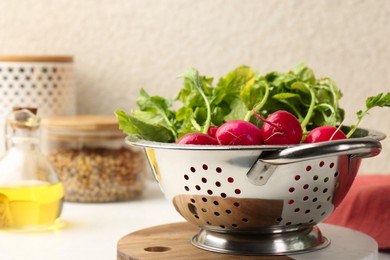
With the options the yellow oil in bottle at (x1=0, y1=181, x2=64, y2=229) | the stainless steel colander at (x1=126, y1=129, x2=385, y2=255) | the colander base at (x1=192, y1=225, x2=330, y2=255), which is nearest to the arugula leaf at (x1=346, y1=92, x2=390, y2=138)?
the stainless steel colander at (x1=126, y1=129, x2=385, y2=255)

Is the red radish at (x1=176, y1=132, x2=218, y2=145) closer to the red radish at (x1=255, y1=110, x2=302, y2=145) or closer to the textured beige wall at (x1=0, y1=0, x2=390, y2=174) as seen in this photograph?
the red radish at (x1=255, y1=110, x2=302, y2=145)

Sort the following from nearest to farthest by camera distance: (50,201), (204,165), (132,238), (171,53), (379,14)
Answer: (204,165) → (132,238) → (50,201) → (379,14) → (171,53)

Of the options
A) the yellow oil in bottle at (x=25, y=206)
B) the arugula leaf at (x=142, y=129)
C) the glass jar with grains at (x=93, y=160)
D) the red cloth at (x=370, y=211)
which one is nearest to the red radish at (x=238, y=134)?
the arugula leaf at (x=142, y=129)

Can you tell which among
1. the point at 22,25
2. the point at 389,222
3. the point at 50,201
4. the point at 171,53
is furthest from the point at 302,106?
the point at 22,25

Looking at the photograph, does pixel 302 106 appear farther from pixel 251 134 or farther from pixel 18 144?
pixel 18 144

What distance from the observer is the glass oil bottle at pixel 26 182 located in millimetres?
1044

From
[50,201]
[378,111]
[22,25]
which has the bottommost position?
[50,201]

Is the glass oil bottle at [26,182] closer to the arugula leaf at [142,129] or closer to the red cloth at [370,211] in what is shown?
the arugula leaf at [142,129]

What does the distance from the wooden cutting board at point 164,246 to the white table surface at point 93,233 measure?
0.07 metres

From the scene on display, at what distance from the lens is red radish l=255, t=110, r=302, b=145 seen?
0.76 metres

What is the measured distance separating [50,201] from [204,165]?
39cm

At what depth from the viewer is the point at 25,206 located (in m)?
1.04

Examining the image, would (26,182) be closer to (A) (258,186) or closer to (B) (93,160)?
(B) (93,160)

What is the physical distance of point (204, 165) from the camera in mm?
A: 737
